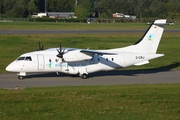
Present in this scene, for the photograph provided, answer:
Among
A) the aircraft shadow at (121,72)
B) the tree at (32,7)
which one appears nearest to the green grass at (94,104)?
the aircraft shadow at (121,72)

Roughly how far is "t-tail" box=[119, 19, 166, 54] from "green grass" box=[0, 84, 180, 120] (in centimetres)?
648

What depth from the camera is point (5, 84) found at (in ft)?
80.8

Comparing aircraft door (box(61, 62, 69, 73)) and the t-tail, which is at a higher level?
the t-tail

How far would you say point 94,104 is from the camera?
17422 mm

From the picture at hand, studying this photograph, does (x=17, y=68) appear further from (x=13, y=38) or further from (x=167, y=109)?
(x=13, y=38)

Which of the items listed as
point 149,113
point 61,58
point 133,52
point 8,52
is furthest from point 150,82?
point 8,52

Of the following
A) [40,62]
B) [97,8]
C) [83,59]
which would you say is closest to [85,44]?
[83,59]

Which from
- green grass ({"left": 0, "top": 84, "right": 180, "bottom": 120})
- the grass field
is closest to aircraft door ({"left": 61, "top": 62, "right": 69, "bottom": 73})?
the grass field

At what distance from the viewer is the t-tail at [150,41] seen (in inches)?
1128

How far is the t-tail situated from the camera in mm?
28641

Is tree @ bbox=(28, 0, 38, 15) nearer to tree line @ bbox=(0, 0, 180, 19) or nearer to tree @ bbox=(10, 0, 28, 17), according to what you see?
tree line @ bbox=(0, 0, 180, 19)

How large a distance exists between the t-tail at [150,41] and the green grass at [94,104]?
21.3 feet

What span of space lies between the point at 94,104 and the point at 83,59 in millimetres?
9461

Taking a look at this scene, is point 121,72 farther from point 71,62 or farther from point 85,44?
point 85,44
